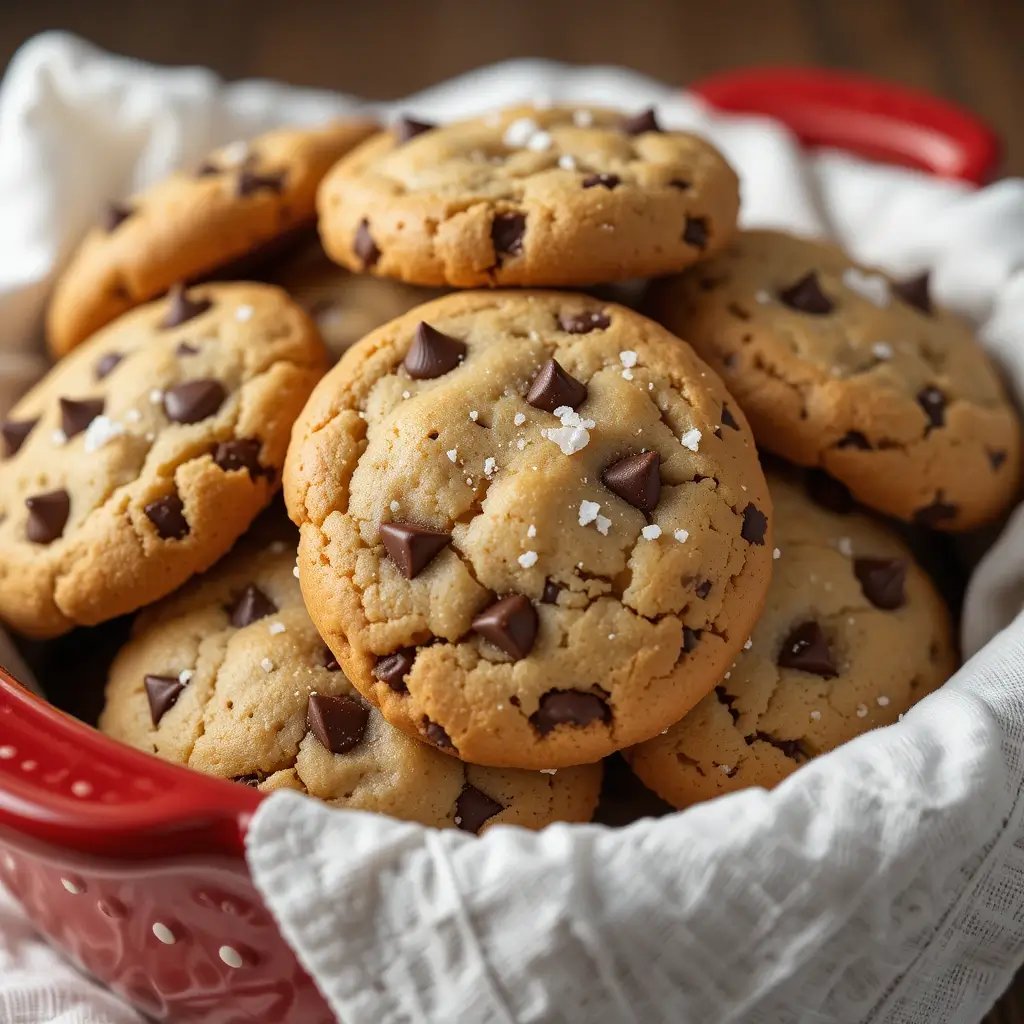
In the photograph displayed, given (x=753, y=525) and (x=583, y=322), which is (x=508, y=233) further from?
(x=753, y=525)

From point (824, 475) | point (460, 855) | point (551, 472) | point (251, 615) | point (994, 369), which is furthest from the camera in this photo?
point (994, 369)

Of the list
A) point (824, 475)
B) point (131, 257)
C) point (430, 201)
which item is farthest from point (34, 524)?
point (824, 475)

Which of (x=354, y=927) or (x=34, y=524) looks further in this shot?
(x=34, y=524)

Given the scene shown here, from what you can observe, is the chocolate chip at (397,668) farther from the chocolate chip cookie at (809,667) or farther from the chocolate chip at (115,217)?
the chocolate chip at (115,217)

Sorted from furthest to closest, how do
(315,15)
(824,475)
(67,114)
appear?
1. (315,15)
2. (67,114)
3. (824,475)

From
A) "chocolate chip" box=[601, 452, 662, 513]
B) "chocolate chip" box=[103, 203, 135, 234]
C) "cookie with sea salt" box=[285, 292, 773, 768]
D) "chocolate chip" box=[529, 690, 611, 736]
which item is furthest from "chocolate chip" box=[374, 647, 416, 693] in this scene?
"chocolate chip" box=[103, 203, 135, 234]

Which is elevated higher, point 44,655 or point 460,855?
point 460,855

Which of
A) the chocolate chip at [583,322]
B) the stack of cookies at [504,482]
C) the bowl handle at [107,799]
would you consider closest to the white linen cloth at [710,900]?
the bowl handle at [107,799]

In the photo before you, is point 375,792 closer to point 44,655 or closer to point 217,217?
point 44,655

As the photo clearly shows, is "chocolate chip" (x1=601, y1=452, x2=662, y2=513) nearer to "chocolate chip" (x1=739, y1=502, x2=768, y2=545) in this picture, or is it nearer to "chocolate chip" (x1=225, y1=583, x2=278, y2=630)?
"chocolate chip" (x1=739, y1=502, x2=768, y2=545)
